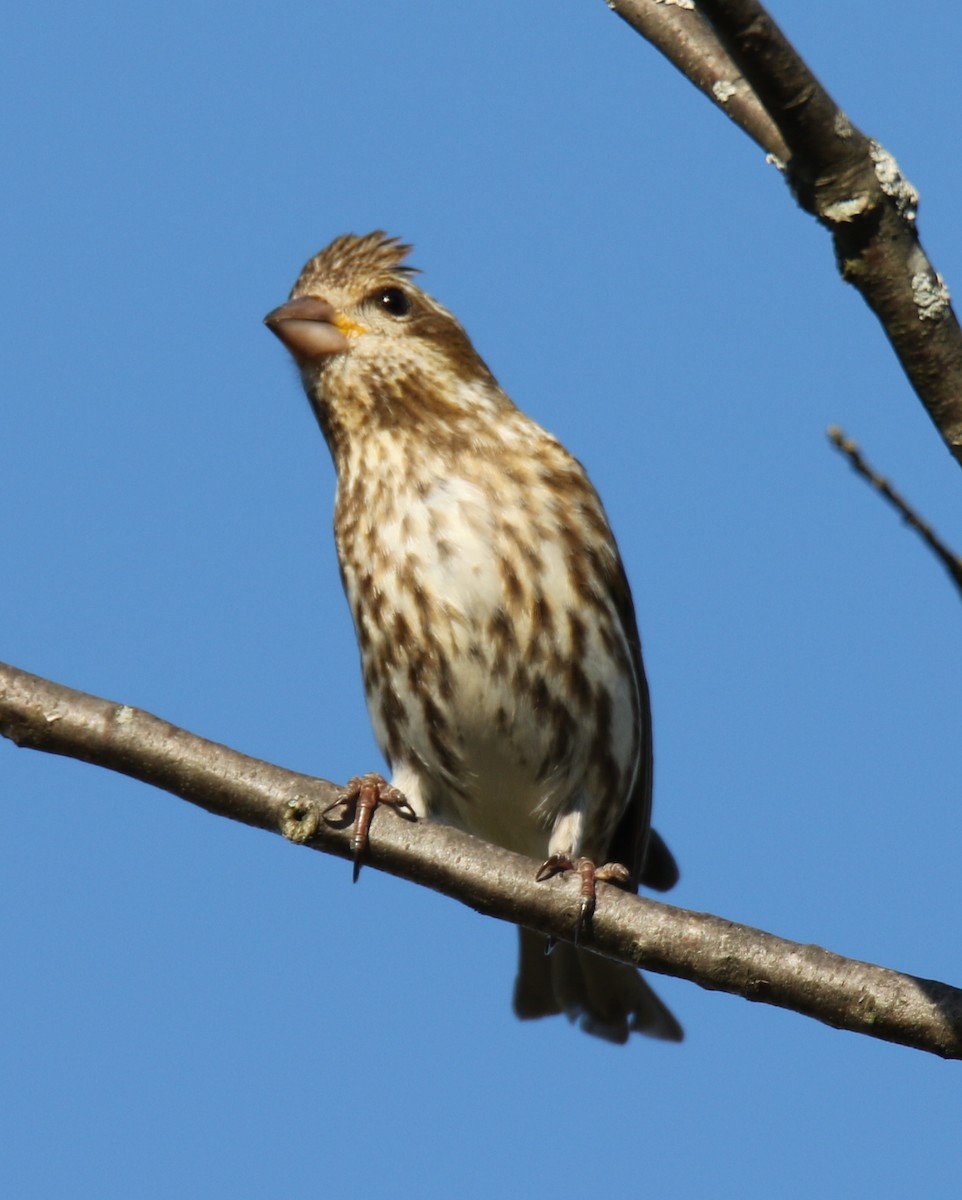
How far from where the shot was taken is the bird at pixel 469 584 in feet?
21.1

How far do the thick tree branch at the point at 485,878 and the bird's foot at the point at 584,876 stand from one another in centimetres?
3

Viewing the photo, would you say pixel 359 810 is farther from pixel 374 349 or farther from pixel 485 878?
pixel 374 349

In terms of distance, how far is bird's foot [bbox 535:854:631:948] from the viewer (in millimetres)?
5066

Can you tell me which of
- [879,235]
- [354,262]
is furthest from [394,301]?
[879,235]

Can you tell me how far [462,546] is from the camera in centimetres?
643

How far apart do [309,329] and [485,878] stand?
8.98 ft

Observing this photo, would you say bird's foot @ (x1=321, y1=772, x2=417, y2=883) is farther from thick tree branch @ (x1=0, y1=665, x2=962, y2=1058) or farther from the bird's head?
the bird's head

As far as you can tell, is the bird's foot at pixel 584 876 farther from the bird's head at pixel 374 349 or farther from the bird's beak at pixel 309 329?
the bird's beak at pixel 309 329

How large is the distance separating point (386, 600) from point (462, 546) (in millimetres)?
376

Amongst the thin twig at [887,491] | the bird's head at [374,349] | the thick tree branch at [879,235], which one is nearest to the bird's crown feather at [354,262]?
the bird's head at [374,349]

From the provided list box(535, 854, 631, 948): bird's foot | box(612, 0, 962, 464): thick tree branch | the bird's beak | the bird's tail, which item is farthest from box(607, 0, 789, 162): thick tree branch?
the bird's tail

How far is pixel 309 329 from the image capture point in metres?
6.77

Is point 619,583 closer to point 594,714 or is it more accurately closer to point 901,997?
point 594,714

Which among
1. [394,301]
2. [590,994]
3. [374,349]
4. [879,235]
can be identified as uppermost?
[394,301]
